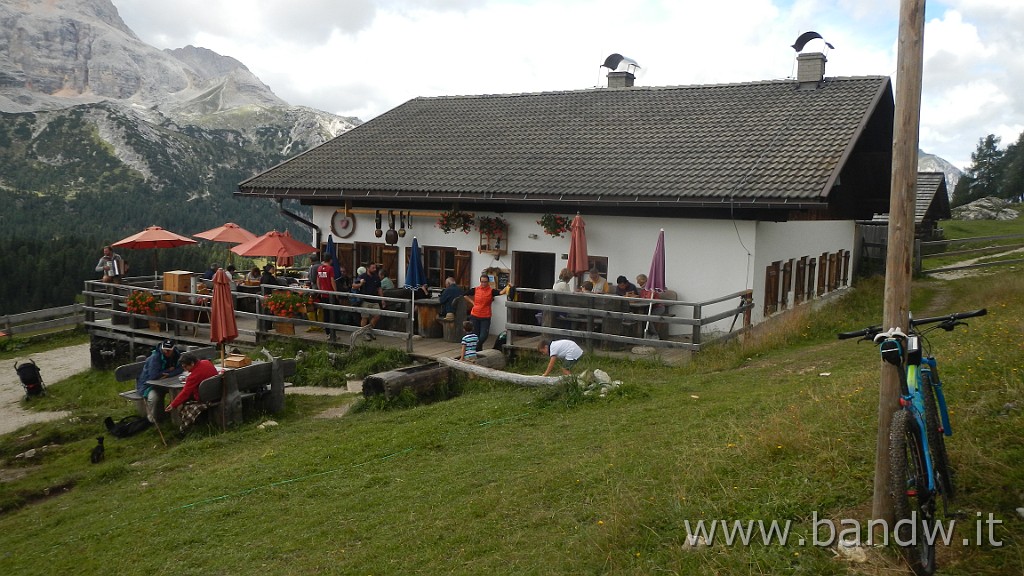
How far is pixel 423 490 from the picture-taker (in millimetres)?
6973

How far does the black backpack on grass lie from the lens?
1119 cm

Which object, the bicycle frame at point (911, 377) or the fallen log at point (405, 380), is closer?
the bicycle frame at point (911, 377)

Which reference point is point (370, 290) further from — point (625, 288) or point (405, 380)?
point (625, 288)

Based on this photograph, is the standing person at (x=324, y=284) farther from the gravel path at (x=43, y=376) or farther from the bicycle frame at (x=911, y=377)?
the bicycle frame at (x=911, y=377)

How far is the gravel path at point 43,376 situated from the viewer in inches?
570

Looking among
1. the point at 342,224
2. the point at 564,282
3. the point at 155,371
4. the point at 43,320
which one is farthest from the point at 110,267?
the point at 43,320

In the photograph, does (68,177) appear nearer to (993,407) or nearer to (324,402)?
(324,402)

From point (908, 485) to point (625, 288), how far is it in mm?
9592

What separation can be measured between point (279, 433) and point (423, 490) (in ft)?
13.8

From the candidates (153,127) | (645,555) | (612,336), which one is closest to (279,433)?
(612,336)

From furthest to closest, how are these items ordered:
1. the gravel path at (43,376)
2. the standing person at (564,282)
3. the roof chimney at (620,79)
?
the roof chimney at (620,79) < the gravel path at (43,376) < the standing person at (564,282)

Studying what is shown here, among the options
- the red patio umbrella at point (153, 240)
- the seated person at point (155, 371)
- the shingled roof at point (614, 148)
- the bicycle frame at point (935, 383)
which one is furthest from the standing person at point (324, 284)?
the bicycle frame at point (935, 383)

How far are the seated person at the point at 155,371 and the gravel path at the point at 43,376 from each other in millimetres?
3419

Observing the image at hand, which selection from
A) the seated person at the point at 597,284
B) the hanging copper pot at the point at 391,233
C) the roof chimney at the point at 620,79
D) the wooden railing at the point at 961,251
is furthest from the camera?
the wooden railing at the point at 961,251
